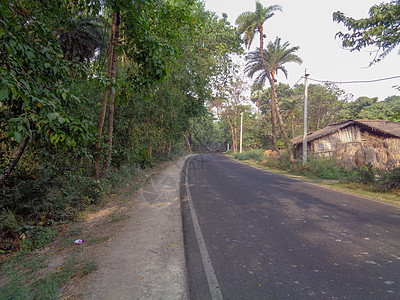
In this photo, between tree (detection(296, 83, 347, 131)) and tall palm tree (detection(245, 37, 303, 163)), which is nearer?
tall palm tree (detection(245, 37, 303, 163))

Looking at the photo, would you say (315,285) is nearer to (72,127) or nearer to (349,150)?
(72,127)

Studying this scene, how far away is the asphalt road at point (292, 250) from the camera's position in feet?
9.27

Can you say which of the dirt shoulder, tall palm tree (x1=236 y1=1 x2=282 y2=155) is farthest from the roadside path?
tall palm tree (x1=236 y1=1 x2=282 y2=155)

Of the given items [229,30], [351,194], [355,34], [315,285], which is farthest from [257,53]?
[315,285]

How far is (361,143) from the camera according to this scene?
1878 cm

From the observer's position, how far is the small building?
16250 mm

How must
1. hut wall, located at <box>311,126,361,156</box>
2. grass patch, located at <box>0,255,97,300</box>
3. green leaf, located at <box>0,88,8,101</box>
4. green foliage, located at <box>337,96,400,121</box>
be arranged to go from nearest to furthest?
green leaf, located at <box>0,88,8,101</box>
grass patch, located at <box>0,255,97,300</box>
hut wall, located at <box>311,126,361,156</box>
green foliage, located at <box>337,96,400,121</box>

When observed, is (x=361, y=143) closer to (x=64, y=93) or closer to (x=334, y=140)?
(x=334, y=140)

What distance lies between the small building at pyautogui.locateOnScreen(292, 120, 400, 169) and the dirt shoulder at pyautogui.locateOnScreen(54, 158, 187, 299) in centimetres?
1498

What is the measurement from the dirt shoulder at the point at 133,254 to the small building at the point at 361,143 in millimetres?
14976

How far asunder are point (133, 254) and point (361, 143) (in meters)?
21.1

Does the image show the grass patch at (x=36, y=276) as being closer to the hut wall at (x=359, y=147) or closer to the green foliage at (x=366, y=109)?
the hut wall at (x=359, y=147)

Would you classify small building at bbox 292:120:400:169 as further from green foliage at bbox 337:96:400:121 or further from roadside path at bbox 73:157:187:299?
roadside path at bbox 73:157:187:299

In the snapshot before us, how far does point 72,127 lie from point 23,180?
4884 mm
